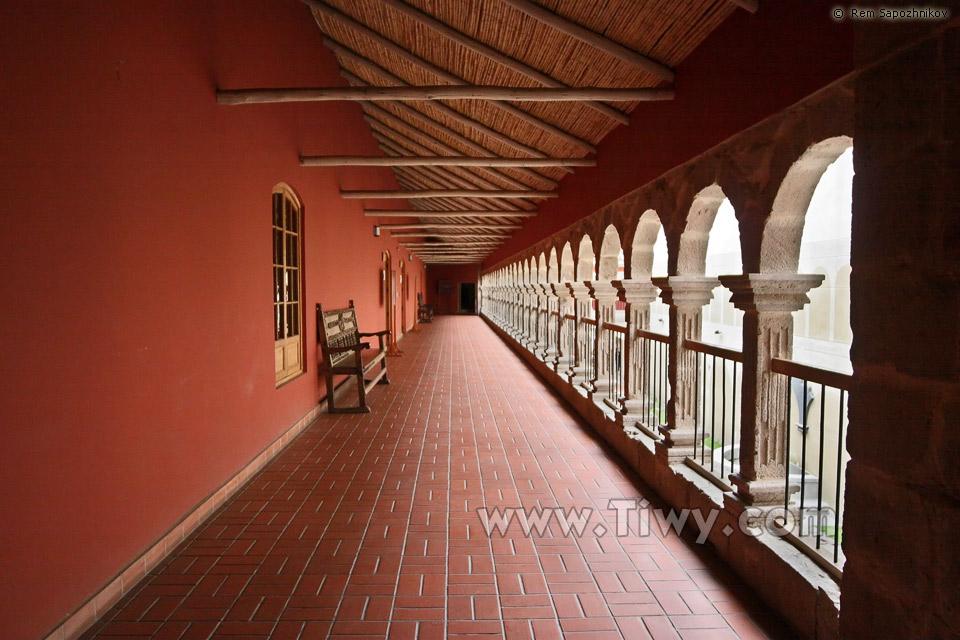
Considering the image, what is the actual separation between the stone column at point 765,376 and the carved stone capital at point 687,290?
32.8 inches

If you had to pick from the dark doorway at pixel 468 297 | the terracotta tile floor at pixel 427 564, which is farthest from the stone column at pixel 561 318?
the dark doorway at pixel 468 297

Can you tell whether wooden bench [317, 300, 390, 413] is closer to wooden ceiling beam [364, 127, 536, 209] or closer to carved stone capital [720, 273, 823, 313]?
wooden ceiling beam [364, 127, 536, 209]

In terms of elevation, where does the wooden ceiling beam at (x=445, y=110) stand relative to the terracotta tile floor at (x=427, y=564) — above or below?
above

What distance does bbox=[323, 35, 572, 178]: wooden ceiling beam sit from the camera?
6.17 meters

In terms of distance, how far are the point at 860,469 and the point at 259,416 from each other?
149 inches

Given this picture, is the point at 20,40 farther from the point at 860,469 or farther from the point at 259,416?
the point at 860,469

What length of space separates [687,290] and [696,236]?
361 millimetres

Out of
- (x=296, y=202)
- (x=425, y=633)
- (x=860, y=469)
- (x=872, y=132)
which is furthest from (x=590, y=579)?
(x=296, y=202)

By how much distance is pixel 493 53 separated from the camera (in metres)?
4.50

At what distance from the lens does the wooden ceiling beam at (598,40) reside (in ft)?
Result: 11.5

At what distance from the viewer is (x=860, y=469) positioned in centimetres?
183

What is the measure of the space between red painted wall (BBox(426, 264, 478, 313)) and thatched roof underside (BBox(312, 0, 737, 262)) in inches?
969

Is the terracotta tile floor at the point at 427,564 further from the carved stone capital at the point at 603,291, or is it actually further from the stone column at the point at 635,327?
the carved stone capital at the point at 603,291

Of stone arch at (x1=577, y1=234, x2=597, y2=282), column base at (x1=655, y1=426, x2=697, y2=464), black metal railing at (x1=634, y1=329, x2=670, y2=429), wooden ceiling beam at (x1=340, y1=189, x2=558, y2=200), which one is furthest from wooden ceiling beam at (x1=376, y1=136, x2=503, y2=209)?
column base at (x1=655, y1=426, x2=697, y2=464)
